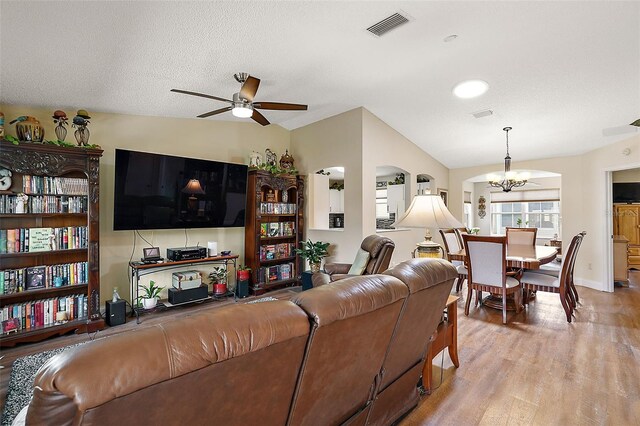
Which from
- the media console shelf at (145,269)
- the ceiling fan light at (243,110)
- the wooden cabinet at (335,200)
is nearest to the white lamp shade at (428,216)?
the ceiling fan light at (243,110)

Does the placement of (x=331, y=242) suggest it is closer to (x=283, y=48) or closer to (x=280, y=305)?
(x=283, y=48)

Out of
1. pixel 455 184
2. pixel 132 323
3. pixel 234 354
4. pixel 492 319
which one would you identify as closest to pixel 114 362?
pixel 234 354

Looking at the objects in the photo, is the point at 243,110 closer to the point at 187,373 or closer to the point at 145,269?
the point at 145,269

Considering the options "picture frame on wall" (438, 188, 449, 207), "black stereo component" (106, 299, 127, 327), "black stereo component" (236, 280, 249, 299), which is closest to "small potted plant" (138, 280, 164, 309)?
"black stereo component" (106, 299, 127, 327)

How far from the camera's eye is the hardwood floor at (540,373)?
1936 millimetres

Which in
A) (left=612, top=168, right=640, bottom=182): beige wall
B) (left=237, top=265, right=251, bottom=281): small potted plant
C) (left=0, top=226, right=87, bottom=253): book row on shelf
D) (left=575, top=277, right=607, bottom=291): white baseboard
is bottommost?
(left=575, top=277, right=607, bottom=291): white baseboard

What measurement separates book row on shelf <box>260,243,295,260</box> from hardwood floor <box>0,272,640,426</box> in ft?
4.70

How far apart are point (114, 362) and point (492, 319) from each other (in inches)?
156

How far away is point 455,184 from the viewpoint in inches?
272

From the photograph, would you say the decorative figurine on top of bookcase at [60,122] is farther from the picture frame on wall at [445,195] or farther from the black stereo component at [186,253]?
the picture frame on wall at [445,195]

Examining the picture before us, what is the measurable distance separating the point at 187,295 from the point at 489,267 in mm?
3782

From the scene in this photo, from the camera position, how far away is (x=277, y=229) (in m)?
5.10

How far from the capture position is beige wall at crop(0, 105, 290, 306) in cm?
372

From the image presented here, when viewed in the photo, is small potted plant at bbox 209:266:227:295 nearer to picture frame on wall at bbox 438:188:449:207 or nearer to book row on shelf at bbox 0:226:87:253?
book row on shelf at bbox 0:226:87:253
